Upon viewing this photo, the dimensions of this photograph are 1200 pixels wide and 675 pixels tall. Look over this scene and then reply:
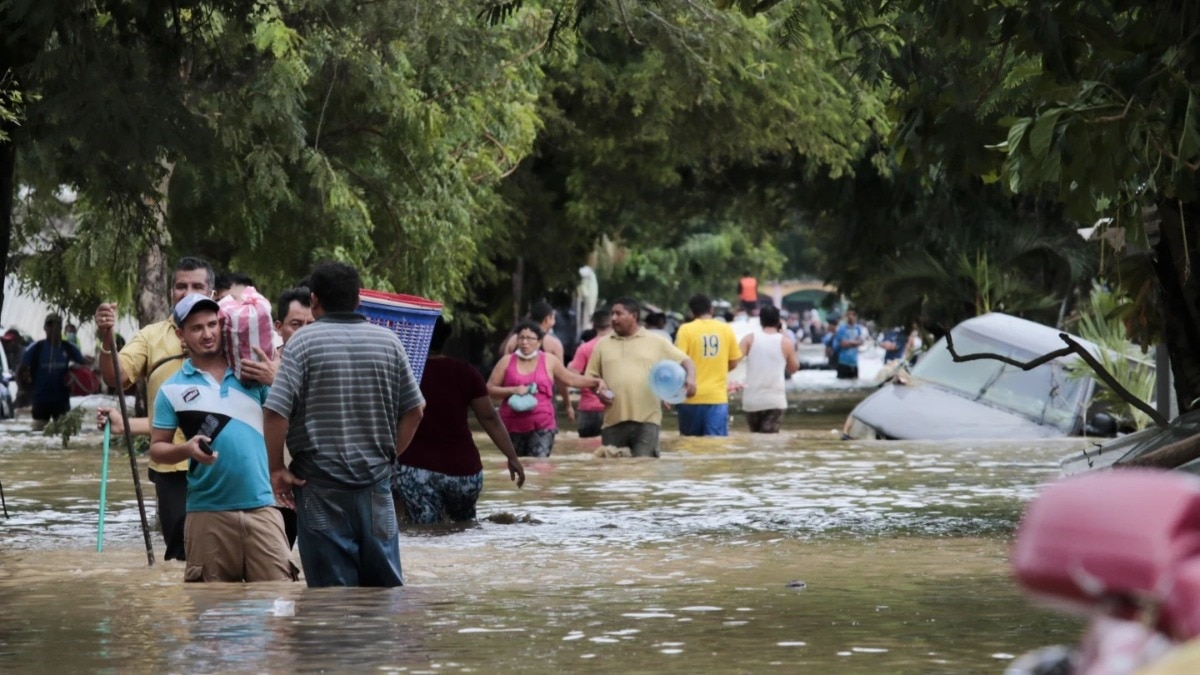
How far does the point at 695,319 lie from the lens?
2452 cm

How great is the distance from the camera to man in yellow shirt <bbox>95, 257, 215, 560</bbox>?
36.1ft

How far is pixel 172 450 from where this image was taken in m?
9.60

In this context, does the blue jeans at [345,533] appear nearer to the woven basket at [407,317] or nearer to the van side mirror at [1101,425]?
the woven basket at [407,317]

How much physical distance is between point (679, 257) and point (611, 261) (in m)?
24.1

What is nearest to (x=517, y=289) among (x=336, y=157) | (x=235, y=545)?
(x=336, y=157)

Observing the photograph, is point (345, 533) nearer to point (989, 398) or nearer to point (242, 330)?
point (242, 330)

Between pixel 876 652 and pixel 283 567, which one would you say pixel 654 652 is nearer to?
pixel 876 652

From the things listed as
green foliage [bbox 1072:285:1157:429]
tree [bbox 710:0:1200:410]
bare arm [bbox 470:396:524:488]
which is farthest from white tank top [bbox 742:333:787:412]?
bare arm [bbox 470:396:524:488]

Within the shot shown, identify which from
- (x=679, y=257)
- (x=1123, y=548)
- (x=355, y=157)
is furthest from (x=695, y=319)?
(x=679, y=257)

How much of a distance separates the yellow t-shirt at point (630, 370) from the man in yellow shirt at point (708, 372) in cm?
233

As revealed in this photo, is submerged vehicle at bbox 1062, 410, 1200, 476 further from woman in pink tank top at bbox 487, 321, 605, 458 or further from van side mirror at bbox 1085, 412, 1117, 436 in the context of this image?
van side mirror at bbox 1085, 412, 1117, 436

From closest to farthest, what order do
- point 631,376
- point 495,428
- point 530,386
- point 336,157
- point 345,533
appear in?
point 345,533 < point 495,428 < point 530,386 < point 631,376 < point 336,157

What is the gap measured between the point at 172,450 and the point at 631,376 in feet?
35.6

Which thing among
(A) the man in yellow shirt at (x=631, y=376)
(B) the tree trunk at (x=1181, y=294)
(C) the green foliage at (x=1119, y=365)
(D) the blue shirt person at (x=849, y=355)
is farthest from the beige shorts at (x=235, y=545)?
(D) the blue shirt person at (x=849, y=355)
